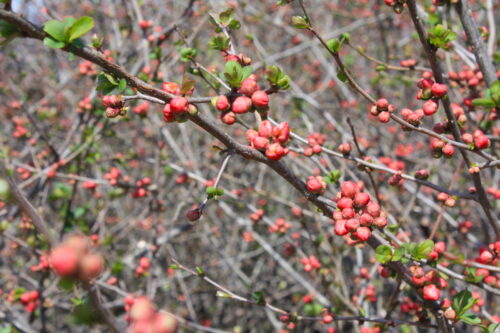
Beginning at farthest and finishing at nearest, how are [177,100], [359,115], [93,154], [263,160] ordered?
[359,115], [93,154], [263,160], [177,100]

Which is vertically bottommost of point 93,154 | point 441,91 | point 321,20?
point 93,154

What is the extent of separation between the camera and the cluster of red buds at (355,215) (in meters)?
1.44

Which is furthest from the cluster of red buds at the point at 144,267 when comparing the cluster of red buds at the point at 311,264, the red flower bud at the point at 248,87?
the red flower bud at the point at 248,87

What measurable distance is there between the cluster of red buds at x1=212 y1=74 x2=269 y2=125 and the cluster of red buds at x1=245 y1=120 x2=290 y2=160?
0.22ft

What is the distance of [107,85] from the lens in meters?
1.37

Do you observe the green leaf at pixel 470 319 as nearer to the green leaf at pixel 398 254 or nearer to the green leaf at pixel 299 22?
the green leaf at pixel 398 254

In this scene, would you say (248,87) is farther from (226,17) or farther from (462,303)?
(462,303)

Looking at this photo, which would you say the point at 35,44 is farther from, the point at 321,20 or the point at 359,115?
the point at 359,115

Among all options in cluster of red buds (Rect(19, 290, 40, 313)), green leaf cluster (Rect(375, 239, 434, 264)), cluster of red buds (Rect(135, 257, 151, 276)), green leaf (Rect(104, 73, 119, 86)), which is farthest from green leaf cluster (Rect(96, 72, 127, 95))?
cluster of red buds (Rect(19, 290, 40, 313))

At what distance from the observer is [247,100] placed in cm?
137

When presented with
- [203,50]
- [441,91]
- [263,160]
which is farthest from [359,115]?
[263,160]

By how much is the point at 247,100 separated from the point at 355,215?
567 millimetres

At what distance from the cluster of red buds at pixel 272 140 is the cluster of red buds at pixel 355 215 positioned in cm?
30

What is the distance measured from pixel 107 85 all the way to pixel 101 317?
891 mm
